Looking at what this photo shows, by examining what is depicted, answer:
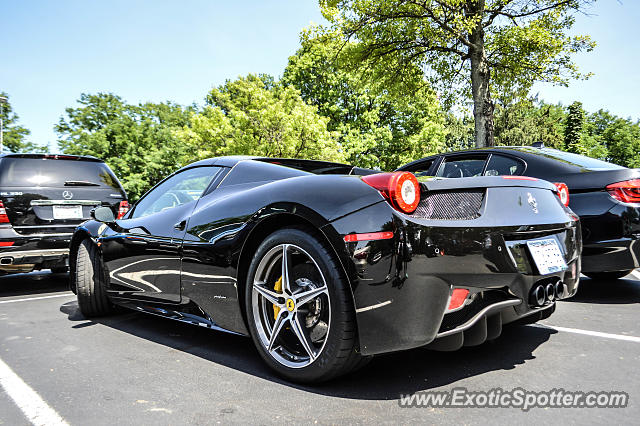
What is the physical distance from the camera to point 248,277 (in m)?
2.76

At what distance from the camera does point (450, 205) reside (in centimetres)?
245

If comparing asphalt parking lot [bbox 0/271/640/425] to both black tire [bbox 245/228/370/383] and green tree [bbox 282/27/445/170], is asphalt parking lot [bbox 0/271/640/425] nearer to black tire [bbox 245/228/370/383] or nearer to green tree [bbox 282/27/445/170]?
black tire [bbox 245/228/370/383]

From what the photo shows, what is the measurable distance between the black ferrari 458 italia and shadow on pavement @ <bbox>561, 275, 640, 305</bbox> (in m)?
2.16

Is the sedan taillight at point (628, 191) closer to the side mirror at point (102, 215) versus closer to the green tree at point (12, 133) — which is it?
the side mirror at point (102, 215)

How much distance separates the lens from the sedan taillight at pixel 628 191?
4.31 m

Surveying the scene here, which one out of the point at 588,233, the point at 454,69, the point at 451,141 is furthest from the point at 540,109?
the point at 588,233

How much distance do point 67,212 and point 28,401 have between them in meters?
4.25

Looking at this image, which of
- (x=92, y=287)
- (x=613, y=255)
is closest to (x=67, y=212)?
(x=92, y=287)

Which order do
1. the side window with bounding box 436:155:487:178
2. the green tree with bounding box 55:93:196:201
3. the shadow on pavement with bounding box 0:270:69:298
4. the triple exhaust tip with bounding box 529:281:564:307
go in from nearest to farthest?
1. the triple exhaust tip with bounding box 529:281:564:307
2. the side window with bounding box 436:155:487:178
3. the shadow on pavement with bounding box 0:270:69:298
4. the green tree with bounding box 55:93:196:201

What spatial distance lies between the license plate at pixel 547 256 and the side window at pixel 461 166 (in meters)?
2.66

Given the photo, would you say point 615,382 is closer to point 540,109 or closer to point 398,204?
point 398,204

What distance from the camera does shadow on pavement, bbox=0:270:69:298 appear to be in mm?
6223

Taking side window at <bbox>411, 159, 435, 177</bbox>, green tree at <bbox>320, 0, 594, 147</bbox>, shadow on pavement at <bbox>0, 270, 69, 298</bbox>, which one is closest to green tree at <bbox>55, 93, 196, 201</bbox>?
green tree at <bbox>320, 0, 594, 147</bbox>

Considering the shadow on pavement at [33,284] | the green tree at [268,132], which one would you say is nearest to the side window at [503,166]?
the shadow on pavement at [33,284]
